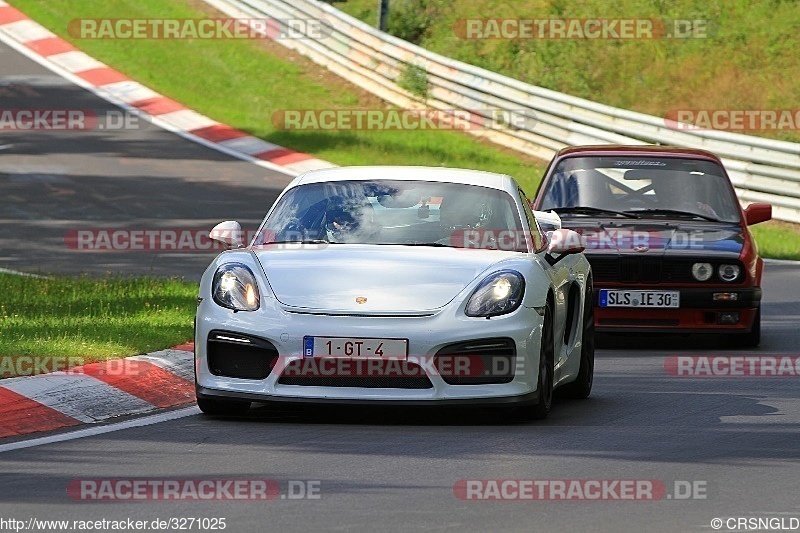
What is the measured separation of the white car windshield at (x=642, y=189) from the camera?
45.2 ft

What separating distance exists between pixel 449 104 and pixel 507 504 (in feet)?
73.5

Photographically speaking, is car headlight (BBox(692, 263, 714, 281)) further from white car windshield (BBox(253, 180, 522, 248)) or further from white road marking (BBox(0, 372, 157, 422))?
white road marking (BBox(0, 372, 157, 422))

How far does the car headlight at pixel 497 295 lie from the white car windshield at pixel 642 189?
5.06m

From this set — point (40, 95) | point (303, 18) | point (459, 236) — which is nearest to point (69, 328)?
point (459, 236)

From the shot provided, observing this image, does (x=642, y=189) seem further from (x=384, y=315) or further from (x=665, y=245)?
(x=384, y=315)

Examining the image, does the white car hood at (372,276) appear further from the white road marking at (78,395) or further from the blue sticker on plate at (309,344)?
the white road marking at (78,395)

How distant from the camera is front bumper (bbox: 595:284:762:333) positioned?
12.9m

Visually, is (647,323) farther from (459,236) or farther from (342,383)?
(342,383)

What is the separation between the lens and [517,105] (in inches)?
1082

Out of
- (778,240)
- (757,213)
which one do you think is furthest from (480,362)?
(778,240)

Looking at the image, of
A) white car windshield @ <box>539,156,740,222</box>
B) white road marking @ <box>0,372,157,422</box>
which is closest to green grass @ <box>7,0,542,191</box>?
white car windshield @ <box>539,156,740,222</box>

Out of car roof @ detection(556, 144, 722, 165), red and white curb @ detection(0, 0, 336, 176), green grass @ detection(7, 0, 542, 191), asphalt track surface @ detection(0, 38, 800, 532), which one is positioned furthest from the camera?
green grass @ detection(7, 0, 542, 191)

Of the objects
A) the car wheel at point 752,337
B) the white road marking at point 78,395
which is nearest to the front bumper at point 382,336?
the white road marking at point 78,395

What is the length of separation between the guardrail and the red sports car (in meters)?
8.86
